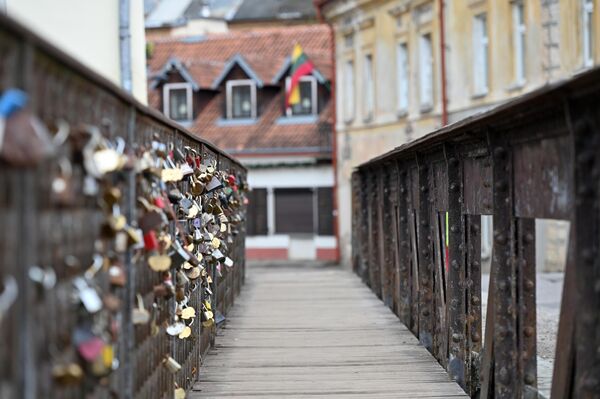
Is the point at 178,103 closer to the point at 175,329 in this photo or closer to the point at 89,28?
the point at 89,28

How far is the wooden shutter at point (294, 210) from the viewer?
38.3 meters

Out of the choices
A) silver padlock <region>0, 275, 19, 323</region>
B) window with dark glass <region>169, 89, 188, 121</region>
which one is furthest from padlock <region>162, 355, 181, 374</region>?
window with dark glass <region>169, 89, 188, 121</region>

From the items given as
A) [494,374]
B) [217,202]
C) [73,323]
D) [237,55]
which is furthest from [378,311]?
[237,55]

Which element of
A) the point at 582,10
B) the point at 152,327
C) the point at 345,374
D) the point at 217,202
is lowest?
the point at 345,374

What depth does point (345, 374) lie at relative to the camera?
411 inches

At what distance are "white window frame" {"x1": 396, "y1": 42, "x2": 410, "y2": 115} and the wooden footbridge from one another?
16.8 meters

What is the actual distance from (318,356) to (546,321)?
4.72m

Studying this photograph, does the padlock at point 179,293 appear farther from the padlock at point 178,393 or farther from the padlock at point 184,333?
the padlock at point 178,393

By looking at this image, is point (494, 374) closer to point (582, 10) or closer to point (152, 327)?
point (152, 327)

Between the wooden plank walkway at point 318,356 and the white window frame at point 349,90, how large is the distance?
17.4m

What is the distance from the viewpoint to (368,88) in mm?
34406

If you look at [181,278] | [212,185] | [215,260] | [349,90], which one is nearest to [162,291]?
[181,278]

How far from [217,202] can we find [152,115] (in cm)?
553

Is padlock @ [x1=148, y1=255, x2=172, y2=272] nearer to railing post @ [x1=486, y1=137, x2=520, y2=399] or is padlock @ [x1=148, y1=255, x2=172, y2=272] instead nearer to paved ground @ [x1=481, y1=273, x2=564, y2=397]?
railing post @ [x1=486, y1=137, x2=520, y2=399]
